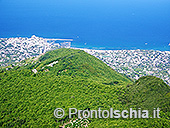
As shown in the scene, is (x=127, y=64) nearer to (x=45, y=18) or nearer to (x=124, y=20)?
(x=124, y=20)

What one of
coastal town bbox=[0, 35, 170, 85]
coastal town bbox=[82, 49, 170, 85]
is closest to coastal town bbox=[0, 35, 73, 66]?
coastal town bbox=[0, 35, 170, 85]

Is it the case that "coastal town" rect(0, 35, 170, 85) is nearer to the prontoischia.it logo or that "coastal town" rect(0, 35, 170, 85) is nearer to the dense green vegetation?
the dense green vegetation

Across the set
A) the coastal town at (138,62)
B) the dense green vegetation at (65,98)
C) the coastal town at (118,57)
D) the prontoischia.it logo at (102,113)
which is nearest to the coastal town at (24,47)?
the coastal town at (118,57)

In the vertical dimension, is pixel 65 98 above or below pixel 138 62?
below

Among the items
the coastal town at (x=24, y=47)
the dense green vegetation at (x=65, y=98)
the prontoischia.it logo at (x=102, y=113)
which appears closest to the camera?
the dense green vegetation at (x=65, y=98)

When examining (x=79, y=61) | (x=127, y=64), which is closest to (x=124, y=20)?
(x=127, y=64)

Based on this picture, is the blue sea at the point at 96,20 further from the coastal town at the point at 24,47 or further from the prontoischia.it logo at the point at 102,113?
the prontoischia.it logo at the point at 102,113

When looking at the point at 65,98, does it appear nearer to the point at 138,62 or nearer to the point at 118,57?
the point at 138,62

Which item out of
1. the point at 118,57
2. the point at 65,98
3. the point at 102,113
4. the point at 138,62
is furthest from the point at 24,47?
the point at 102,113
